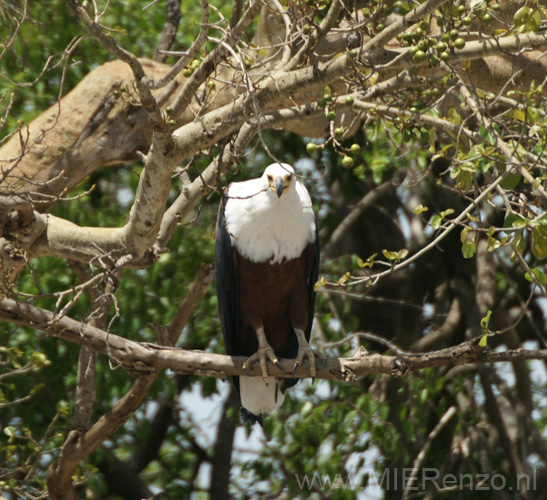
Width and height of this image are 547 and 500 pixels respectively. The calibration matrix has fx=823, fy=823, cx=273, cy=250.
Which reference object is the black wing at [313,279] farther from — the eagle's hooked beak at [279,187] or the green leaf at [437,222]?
the green leaf at [437,222]

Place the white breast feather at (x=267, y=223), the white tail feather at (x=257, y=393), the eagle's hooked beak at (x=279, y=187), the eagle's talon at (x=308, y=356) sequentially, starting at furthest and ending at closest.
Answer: the white tail feather at (x=257, y=393), the white breast feather at (x=267, y=223), the eagle's hooked beak at (x=279, y=187), the eagle's talon at (x=308, y=356)

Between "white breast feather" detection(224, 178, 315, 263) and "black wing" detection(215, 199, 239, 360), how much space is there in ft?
0.19

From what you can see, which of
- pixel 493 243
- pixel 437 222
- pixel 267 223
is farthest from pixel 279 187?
pixel 493 243

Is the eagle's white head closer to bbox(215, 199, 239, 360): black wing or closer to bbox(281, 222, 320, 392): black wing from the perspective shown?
bbox(215, 199, 239, 360): black wing

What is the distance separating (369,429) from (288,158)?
2.29 m

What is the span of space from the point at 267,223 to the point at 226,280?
393mm

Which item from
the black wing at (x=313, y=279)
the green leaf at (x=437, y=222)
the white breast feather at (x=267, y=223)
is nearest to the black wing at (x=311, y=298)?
the black wing at (x=313, y=279)

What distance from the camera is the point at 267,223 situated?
4.04 meters

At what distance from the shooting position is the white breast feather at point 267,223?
4.03 metres

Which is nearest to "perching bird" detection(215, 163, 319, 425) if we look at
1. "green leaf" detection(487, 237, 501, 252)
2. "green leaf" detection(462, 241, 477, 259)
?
"green leaf" detection(462, 241, 477, 259)

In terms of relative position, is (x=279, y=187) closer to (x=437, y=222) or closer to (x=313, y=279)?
(x=313, y=279)

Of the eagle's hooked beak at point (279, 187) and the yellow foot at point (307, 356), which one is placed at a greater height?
the eagle's hooked beak at point (279, 187)

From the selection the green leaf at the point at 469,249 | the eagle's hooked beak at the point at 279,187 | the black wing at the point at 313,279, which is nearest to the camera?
the green leaf at the point at 469,249

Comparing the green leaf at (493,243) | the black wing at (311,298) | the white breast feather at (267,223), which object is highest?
the white breast feather at (267,223)
